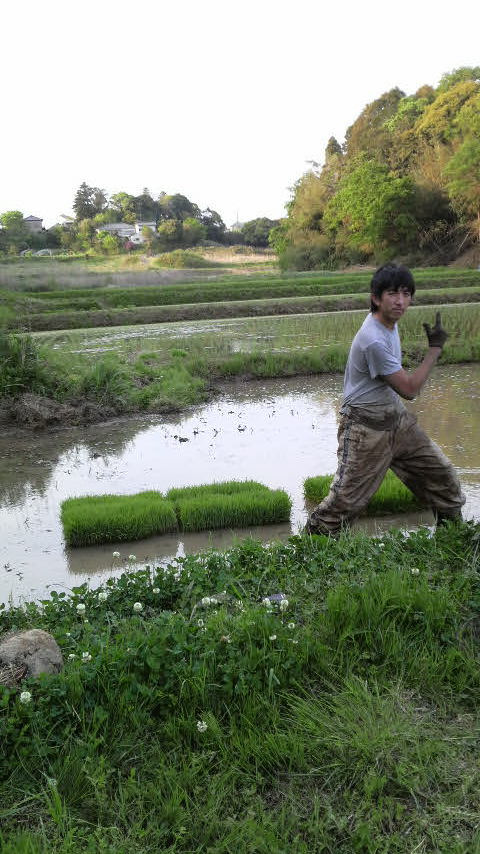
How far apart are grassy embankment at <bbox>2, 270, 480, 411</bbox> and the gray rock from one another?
6576 millimetres

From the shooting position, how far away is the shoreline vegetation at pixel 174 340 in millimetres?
8977

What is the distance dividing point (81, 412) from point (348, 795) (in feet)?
24.1

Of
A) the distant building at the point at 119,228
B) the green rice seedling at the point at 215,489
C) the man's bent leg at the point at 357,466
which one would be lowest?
the green rice seedling at the point at 215,489

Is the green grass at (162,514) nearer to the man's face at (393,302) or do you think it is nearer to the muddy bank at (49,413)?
the man's face at (393,302)

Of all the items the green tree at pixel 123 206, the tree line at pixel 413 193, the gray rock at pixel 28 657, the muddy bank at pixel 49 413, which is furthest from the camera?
the green tree at pixel 123 206

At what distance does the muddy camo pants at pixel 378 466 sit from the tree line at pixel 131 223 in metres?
53.4

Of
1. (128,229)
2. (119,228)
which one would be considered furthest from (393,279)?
(128,229)

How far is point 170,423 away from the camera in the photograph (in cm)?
873

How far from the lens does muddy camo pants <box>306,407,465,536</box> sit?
12.4 ft

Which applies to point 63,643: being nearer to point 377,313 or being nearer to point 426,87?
point 377,313

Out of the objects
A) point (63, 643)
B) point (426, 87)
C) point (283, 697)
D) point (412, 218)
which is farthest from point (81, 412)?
point (426, 87)

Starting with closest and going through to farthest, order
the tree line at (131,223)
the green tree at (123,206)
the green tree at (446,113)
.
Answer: the green tree at (446,113) < the tree line at (131,223) < the green tree at (123,206)

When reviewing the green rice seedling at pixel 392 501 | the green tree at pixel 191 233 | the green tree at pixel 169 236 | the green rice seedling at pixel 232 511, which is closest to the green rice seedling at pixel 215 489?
the green rice seedling at pixel 232 511

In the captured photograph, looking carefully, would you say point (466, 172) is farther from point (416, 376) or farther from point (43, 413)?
point (416, 376)
